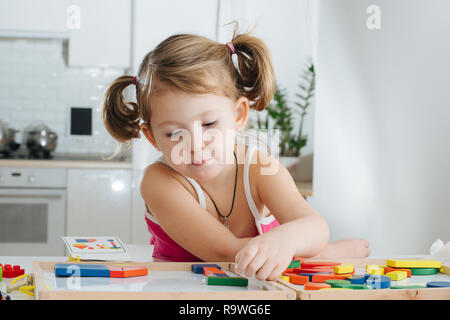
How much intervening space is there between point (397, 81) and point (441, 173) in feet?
1.15

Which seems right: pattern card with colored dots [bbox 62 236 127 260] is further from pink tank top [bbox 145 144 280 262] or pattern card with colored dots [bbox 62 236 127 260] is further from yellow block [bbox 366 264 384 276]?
yellow block [bbox 366 264 384 276]

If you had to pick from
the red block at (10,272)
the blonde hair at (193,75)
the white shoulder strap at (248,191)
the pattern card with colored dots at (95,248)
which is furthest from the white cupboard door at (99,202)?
the red block at (10,272)

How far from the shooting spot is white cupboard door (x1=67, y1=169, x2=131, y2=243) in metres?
2.76

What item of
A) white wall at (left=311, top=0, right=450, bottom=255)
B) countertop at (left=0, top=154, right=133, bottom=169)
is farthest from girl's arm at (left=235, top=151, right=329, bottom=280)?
countertop at (left=0, top=154, right=133, bottom=169)

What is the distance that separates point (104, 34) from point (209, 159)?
2313mm

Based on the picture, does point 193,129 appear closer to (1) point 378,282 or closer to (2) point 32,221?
(1) point 378,282

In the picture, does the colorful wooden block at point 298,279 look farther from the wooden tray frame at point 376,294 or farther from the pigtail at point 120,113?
the pigtail at point 120,113

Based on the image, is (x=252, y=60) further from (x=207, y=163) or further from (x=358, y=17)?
(x=358, y=17)

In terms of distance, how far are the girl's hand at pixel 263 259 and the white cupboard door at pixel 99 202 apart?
2.23m

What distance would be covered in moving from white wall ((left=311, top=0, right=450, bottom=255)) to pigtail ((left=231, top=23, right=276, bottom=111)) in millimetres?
798

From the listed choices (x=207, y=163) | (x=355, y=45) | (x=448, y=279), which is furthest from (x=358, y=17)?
(x=448, y=279)

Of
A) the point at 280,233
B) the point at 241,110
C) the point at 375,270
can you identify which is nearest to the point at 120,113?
the point at 241,110

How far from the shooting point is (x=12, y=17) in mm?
2947

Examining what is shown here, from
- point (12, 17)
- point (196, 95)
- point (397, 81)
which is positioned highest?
Result: point (12, 17)
